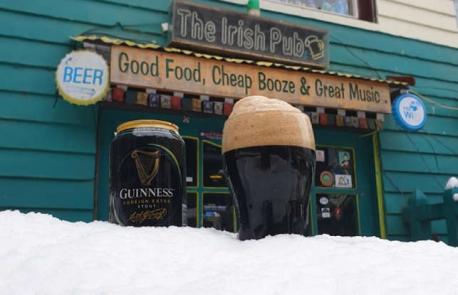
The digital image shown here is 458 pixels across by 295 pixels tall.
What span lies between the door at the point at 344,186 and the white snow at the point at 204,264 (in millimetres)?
3216

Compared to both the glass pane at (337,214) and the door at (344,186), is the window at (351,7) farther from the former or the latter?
the glass pane at (337,214)

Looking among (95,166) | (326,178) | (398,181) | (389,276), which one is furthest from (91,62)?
(398,181)

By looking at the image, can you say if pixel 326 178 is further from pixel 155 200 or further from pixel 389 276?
pixel 389 276

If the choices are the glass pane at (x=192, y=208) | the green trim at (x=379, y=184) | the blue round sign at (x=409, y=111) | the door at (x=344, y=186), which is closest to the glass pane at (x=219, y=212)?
the glass pane at (x=192, y=208)

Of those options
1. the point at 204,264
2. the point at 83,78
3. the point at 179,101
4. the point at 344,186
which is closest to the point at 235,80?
the point at 179,101

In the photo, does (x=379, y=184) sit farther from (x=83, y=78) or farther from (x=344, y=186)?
(x=83, y=78)

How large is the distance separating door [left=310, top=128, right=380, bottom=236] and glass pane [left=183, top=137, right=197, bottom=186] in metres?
1.16

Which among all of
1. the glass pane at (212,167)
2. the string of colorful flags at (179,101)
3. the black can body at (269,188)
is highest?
the string of colorful flags at (179,101)

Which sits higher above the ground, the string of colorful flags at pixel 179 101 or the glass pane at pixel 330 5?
the glass pane at pixel 330 5

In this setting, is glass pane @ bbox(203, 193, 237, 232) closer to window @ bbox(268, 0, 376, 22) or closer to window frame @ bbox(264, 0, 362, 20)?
window frame @ bbox(264, 0, 362, 20)

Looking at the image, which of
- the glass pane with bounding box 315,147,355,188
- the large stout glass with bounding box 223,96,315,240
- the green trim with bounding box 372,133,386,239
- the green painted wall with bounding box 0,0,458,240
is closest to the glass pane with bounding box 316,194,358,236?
the glass pane with bounding box 315,147,355,188

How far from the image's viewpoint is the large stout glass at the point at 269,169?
4.29 feet

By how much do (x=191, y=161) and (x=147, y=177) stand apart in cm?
263

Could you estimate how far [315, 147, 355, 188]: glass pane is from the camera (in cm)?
454
